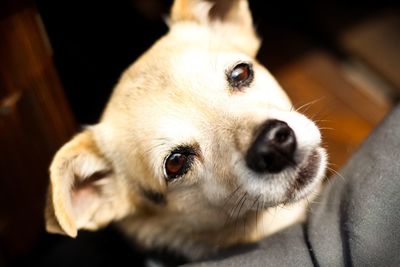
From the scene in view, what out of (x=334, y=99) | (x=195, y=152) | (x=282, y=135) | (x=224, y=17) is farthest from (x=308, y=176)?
(x=334, y=99)

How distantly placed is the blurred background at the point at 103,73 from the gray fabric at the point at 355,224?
214mm

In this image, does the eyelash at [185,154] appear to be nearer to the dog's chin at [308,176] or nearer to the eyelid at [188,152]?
the eyelid at [188,152]

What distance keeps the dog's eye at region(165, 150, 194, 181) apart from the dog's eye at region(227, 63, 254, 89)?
0.26m

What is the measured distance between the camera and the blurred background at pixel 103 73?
174 cm

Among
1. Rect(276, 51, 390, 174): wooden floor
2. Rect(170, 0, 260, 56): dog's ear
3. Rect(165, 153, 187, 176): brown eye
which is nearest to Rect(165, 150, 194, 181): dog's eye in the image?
Rect(165, 153, 187, 176): brown eye

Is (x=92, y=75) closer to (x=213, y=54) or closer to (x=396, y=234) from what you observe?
(x=213, y=54)

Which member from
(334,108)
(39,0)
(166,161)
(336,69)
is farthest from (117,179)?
(336,69)

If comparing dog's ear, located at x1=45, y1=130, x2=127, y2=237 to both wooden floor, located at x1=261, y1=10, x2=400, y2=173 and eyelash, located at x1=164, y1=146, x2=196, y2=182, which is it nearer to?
eyelash, located at x1=164, y1=146, x2=196, y2=182

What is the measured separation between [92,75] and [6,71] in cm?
81

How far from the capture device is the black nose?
48.6 inches

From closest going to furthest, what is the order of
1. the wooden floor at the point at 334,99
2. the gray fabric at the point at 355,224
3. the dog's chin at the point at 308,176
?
the gray fabric at the point at 355,224 < the dog's chin at the point at 308,176 < the wooden floor at the point at 334,99

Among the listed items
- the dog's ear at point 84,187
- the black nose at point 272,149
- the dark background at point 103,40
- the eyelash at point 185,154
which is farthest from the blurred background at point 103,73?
the eyelash at point 185,154

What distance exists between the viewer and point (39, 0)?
226cm

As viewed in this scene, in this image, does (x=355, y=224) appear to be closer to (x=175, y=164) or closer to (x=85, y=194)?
(x=175, y=164)
